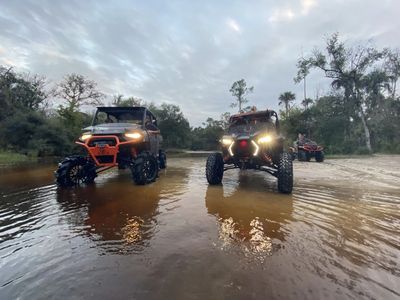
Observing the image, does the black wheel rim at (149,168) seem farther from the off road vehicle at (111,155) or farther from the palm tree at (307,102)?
the palm tree at (307,102)

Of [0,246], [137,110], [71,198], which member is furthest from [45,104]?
[0,246]

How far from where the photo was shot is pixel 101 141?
23.1 feet

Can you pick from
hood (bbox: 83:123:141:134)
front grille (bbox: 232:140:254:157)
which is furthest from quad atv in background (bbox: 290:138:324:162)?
hood (bbox: 83:123:141:134)

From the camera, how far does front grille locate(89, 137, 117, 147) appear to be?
23.1ft

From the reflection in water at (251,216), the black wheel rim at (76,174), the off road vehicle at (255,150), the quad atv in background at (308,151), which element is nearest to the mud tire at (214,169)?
the off road vehicle at (255,150)

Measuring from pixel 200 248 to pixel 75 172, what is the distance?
5675 millimetres

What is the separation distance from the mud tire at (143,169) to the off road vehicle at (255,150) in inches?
62.6

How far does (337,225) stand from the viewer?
12.7ft

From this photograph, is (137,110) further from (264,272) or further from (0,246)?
(264,272)

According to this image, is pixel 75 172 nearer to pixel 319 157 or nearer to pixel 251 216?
pixel 251 216

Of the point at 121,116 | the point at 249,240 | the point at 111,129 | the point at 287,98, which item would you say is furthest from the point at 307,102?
the point at 249,240

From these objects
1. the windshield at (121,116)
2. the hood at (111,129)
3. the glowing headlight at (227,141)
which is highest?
the windshield at (121,116)

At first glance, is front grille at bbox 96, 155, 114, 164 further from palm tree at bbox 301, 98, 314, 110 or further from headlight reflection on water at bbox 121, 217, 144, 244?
palm tree at bbox 301, 98, 314, 110

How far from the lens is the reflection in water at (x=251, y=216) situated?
3.16 m
